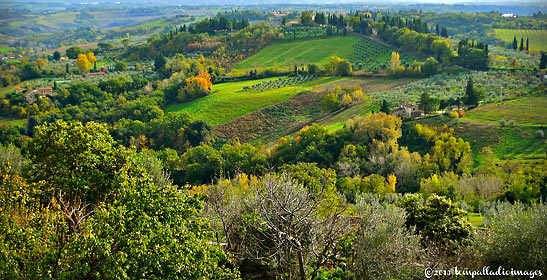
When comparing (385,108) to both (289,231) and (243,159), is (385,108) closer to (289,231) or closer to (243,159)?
(243,159)

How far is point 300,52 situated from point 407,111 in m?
64.0

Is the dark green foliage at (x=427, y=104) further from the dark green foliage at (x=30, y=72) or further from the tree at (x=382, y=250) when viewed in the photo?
the dark green foliage at (x=30, y=72)

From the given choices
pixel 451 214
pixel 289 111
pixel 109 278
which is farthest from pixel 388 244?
pixel 289 111

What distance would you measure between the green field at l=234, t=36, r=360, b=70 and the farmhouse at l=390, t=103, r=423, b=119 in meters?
49.5

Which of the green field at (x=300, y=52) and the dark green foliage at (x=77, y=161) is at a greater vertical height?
the green field at (x=300, y=52)

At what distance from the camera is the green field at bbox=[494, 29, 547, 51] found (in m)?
148

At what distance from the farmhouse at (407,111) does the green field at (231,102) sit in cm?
2954

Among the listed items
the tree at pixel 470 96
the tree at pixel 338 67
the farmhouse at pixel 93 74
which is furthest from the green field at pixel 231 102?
the tree at pixel 470 96

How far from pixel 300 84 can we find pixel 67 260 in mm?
98402

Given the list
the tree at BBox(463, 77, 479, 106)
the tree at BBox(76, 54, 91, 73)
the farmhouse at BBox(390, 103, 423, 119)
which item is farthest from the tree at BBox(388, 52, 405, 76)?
the tree at BBox(76, 54, 91, 73)

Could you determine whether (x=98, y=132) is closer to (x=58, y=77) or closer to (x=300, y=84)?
(x=300, y=84)

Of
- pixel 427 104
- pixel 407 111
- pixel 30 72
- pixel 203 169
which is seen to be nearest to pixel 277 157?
pixel 203 169

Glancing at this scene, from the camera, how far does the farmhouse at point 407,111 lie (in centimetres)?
7588

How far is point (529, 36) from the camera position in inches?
6275
